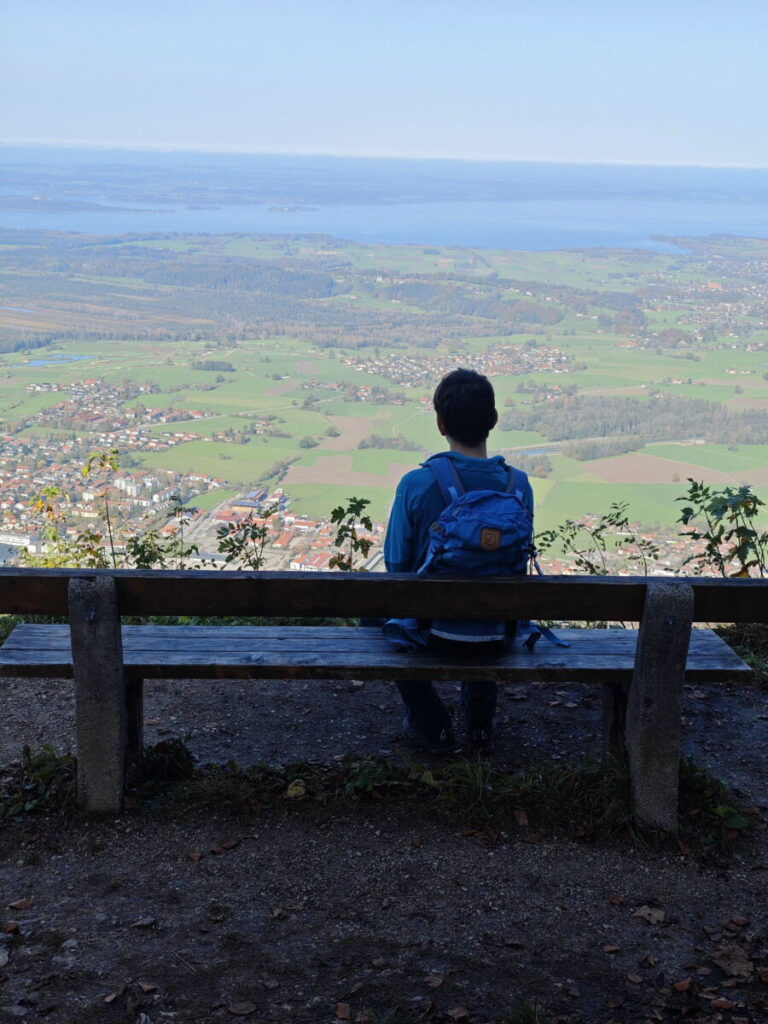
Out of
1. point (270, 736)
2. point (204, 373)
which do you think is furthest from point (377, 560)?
point (204, 373)

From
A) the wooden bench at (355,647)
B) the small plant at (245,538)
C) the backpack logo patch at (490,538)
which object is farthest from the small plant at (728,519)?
the small plant at (245,538)

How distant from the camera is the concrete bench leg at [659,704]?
3.12 metres

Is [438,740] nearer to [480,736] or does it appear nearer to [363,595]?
[480,736]

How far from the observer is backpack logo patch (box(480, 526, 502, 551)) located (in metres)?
3.24

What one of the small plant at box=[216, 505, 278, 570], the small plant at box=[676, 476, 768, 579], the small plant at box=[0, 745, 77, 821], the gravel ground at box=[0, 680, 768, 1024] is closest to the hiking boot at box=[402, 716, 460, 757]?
the gravel ground at box=[0, 680, 768, 1024]

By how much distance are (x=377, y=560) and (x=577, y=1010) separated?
5147mm

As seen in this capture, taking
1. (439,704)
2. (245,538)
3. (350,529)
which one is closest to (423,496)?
(439,704)

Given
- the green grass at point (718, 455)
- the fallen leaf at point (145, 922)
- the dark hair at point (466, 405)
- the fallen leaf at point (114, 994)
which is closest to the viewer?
the fallen leaf at point (114, 994)

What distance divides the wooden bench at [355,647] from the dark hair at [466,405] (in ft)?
2.36

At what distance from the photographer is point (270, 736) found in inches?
167

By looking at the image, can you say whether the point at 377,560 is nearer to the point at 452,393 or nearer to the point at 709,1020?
the point at 452,393

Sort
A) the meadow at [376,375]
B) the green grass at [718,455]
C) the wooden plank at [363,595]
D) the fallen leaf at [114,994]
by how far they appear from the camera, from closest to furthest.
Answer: the fallen leaf at [114,994] < the wooden plank at [363,595] < the meadow at [376,375] < the green grass at [718,455]

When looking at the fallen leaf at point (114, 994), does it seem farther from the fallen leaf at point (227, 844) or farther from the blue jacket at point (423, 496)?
the blue jacket at point (423, 496)

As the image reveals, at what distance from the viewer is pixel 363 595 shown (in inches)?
121
